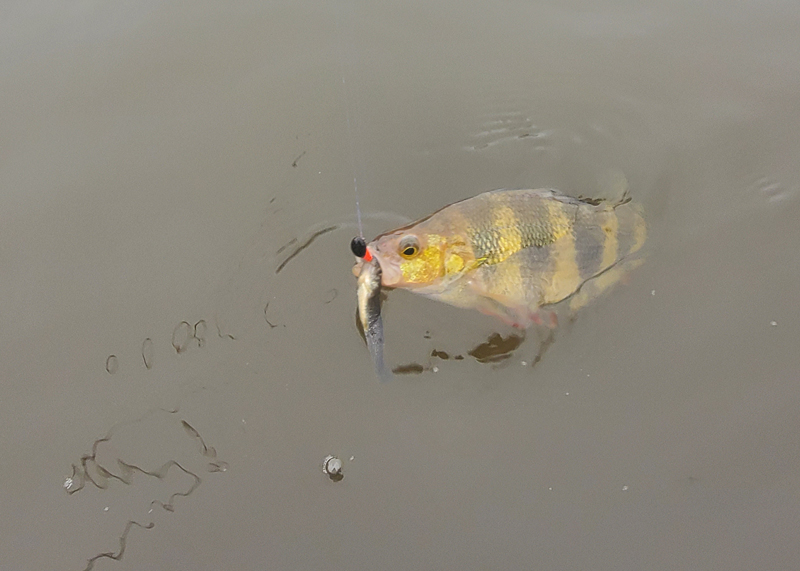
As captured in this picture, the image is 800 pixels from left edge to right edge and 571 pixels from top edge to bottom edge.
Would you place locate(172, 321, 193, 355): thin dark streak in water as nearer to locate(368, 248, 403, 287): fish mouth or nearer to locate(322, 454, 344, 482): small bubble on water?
locate(322, 454, 344, 482): small bubble on water

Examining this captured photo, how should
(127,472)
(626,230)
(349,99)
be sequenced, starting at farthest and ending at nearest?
(349,99)
(626,230)
(127,472)

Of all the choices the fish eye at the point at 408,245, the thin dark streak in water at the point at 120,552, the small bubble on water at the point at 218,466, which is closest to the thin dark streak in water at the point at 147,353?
the small bubble on water at the point at 218,466

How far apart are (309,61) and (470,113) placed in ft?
3.81

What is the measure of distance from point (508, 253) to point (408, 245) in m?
0.53

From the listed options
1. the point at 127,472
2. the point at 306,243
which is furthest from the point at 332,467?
the point at 306,243

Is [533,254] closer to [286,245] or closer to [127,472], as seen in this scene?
[286,245]

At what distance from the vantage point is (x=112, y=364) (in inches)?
114

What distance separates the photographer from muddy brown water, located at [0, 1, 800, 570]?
8.43 feet

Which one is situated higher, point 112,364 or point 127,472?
point 112,364

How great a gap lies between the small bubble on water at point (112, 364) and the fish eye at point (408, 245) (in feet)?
5.01

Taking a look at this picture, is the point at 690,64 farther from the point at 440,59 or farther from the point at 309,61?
the point at 309,61

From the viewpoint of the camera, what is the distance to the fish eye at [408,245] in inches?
110

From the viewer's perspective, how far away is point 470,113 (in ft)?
12.1

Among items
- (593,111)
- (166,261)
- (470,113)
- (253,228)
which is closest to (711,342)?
(593,111)
